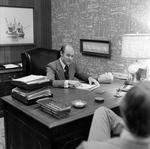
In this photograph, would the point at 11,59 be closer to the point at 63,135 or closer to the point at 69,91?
the point at 69,91

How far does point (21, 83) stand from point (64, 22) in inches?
106

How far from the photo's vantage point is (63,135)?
6.10 ft

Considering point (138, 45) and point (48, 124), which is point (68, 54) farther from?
point (48, 124)

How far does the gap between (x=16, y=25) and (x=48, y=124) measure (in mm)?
3269

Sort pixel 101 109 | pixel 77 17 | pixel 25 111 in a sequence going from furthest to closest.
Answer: pixel 77 17 < pixel 25 111 < pixel 101 109

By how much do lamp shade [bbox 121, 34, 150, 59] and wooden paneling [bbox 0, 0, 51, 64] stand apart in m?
2.53

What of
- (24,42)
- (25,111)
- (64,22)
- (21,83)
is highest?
(64,22)

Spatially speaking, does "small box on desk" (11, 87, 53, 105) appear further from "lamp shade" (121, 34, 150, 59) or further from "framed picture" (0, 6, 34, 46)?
"framed picture" (0, 6, 34, 46)

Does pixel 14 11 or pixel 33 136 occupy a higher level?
pixel 14 11

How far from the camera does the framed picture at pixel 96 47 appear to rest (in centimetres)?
369

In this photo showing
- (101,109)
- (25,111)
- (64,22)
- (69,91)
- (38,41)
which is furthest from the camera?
(38,41)

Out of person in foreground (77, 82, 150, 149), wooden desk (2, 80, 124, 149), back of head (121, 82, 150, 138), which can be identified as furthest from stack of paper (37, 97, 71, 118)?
back of head (121, 82, 150, 138)

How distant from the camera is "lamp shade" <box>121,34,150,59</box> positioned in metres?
2.79

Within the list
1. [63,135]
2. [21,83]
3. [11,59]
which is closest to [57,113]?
[63,135]
